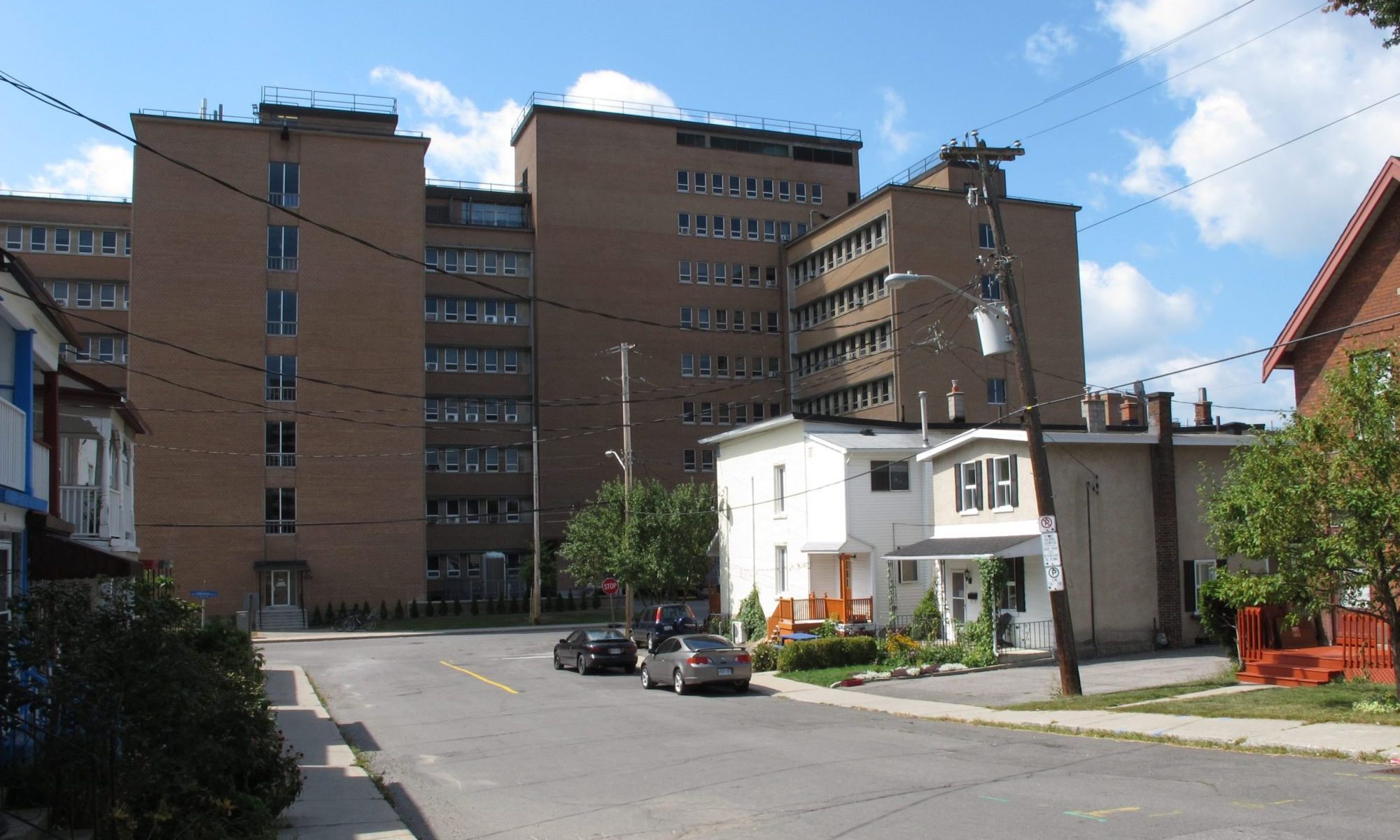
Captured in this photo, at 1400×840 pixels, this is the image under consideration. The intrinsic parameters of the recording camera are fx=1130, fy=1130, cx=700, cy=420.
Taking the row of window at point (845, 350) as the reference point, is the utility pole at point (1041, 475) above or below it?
below

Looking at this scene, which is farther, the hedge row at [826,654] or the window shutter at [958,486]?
the window shutter at [958,486]

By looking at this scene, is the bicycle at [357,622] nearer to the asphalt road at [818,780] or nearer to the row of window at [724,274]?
the row of window at [724,274]

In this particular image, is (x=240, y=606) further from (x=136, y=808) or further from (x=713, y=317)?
(x=136, y=808)

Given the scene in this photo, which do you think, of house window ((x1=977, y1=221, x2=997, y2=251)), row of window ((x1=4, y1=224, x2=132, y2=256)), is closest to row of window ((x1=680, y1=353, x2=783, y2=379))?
house window ((x1=977, y1=221, x2=997, y2=251))

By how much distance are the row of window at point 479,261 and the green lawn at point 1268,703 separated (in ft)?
202

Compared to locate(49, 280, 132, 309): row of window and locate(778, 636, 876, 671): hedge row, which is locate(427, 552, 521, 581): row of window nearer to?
locate(49, 280, 132, 309): row of window

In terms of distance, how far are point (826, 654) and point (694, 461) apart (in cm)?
4922

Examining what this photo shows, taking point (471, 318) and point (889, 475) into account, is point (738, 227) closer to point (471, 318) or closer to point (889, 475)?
point (471, 318)

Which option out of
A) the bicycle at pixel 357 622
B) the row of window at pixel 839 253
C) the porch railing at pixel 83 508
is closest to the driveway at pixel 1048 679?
the porch railing at pixel 83 508

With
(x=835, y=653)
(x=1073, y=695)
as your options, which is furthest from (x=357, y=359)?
(x=1073, y=695)

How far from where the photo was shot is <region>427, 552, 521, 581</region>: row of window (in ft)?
245

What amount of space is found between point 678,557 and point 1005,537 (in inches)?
907

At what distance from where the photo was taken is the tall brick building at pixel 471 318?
202 ft

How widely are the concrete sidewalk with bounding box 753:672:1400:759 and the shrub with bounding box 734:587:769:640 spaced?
19170mm
